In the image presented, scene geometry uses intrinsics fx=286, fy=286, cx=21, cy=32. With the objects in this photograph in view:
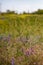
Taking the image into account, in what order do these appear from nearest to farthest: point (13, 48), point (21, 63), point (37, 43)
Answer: point (21, 63) < point (13, 48) < point (37, 43)

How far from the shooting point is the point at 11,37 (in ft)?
19.8

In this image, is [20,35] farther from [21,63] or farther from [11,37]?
[21,63]

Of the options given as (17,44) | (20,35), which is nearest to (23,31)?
(20,35)

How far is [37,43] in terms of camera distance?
5699mm

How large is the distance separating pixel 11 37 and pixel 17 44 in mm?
703

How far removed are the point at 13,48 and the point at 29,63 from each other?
0.46 m

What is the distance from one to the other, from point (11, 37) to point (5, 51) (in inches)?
39.5

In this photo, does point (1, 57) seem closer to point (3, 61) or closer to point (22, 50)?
point (3, 61)

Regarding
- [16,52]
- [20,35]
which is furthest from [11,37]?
[16,52]

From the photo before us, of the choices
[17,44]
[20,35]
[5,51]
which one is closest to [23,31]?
[20,35]

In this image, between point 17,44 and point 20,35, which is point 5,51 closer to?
point 17,44

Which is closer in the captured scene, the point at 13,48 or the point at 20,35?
the point at 13,48

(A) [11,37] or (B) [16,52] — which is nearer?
(B) [16,52]


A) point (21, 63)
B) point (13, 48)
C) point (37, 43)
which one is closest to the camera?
point (21, 63)
